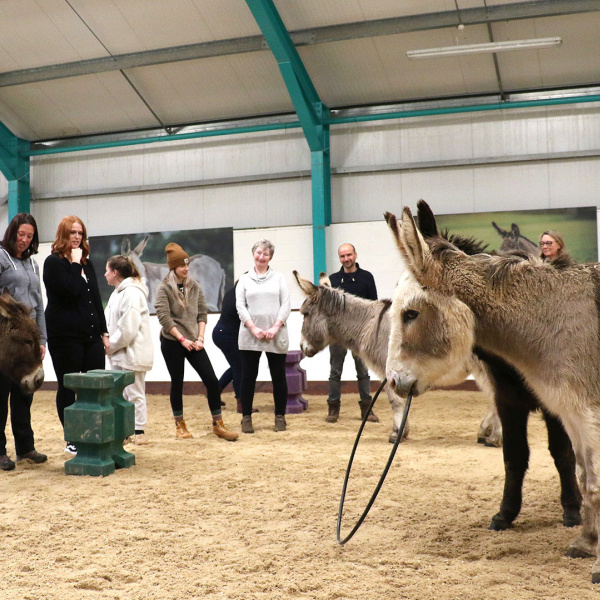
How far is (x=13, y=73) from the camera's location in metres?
11.7

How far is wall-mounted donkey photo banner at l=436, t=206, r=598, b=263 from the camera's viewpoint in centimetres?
1004

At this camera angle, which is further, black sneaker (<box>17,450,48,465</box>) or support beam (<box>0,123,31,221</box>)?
support beam (<box>0,123,31,221</box>)

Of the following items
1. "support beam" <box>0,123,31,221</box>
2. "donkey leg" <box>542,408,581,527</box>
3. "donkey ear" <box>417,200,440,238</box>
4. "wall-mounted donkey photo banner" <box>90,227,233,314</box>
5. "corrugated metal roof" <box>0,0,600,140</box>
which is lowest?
"donkey leg" <box>542,408,581,527</box>

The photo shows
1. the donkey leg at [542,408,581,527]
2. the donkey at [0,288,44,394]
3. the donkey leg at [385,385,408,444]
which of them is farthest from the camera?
the donkey leg at [385,385,408,444]

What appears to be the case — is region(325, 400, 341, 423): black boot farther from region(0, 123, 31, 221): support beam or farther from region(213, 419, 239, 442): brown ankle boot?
region(0, 123, 31, 221): support beam

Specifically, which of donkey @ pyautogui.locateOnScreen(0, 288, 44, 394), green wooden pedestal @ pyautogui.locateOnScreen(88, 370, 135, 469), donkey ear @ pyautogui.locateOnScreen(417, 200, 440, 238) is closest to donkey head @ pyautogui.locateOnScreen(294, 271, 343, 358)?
green wooden pedestal @ pyautogui.locateOnScreen(88, 370, 135, 469)

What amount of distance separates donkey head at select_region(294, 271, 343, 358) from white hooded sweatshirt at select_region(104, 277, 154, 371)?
1625mm

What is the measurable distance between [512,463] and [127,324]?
369 centimetres

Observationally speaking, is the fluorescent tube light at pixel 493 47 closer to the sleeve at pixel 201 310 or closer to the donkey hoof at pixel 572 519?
the sleeve at pixel 201 310

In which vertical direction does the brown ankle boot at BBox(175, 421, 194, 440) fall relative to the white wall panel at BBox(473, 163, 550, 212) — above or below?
below

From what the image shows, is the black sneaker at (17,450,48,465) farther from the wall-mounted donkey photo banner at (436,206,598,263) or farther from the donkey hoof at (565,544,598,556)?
the wall-mounted donkey photo banner at (436,206,598,263)

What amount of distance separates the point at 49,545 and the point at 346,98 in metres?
9.89

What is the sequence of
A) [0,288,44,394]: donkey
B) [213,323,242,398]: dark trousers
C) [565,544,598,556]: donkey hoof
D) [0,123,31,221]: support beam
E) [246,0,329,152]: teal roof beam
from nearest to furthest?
[565,544,598,556]: donkey hoof, [0,288,44,394]: donkey, [213,323,242,398]: dark trousers, [246,0,329,152]: teal roof beam, [0,123,31,221]: support beam

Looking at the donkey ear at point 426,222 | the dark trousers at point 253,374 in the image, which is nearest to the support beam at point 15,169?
the dark trousers at point 253,374
